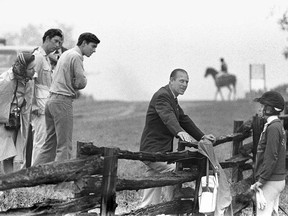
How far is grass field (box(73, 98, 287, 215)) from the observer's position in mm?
13410

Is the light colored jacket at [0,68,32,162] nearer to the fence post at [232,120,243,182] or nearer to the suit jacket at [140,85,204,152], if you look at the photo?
the suit jacket at [140,85,204,152]

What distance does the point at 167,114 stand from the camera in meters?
9.01

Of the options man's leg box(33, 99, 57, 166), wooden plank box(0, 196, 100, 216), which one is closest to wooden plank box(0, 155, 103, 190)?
wooden plank box(0, 196, 100, 216)

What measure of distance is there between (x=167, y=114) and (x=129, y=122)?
46.0ft

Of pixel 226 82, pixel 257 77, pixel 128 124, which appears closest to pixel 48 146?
pixel 128 124

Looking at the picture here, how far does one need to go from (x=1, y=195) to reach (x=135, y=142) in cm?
855

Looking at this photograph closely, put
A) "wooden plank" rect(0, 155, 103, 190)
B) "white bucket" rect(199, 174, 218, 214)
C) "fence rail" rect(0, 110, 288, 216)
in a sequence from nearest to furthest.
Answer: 1. "wooden plank" rect(0, 155, 103, 190)
2. "fence rail" rect(0, 110, 288, 216)
3. "white bucket" rect(199, 174, 218, 214)

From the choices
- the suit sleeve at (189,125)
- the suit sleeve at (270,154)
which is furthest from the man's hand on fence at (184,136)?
the suit sleeve at (270,154)

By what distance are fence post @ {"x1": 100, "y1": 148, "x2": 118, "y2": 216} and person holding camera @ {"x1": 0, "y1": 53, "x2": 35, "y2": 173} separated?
2474mm

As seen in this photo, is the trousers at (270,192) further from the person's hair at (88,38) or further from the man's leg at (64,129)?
the person's hair at (88,38)

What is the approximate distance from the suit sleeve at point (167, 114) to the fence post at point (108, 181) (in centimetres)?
112

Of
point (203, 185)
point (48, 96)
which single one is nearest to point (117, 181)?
point (203, 185)

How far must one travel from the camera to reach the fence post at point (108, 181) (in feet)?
26.0

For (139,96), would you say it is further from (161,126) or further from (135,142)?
(161,126)
